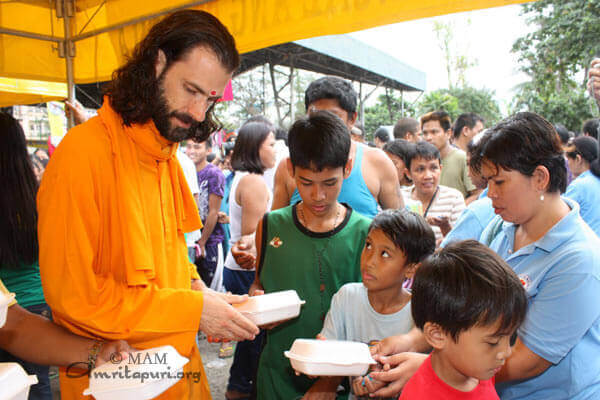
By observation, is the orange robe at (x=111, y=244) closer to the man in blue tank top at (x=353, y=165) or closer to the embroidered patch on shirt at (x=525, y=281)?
the man in blue tank top at (x=353, y=165)

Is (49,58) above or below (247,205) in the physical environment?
above

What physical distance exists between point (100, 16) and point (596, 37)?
11838 mm

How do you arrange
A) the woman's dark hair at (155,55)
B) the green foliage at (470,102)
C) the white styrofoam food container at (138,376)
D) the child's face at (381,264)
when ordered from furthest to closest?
the green foliage at (470,102) < the child's face at (381,264) < the woman's dark hair at (155,55) < the white styrofoam food container at (138,376)

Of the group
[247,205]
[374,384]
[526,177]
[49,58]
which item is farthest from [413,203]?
[49,58]

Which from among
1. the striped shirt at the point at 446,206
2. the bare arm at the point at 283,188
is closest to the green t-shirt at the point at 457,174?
the striped shirt at the point at 446,206

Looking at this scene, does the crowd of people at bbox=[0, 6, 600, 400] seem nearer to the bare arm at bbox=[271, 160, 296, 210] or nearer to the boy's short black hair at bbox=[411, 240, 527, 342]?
the boy's short black hair at bbox=[411, 240, 527, 342]

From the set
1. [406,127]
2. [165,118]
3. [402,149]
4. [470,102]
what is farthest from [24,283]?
[470,102]

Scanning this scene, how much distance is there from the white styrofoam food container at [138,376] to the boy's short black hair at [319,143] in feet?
3.37

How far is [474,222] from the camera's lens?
6.93 ft

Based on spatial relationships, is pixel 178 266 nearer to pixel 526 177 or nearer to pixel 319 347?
pixel 319 347

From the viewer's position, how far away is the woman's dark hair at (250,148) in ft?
11.8

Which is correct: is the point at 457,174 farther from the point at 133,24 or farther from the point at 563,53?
the point at 563,53

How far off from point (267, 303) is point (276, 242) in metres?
0.39

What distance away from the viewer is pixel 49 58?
3.89 m
